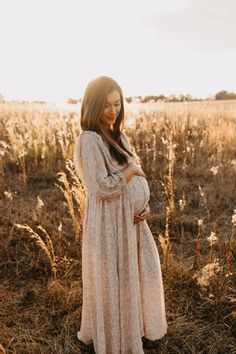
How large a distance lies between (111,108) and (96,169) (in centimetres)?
33

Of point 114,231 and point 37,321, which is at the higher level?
point 114,231

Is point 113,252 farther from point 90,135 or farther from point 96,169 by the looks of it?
point 90,135

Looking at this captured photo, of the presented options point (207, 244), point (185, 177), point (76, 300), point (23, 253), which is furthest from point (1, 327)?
point (185, 177)

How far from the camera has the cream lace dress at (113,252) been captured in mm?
1917

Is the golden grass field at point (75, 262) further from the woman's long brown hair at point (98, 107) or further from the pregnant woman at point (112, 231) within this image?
the woman's long brown hair at point (98, 107)

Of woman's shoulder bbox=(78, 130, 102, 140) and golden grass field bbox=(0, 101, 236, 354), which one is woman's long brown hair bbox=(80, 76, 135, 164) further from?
golden grass field bbox=(0, 101, 236, 354)

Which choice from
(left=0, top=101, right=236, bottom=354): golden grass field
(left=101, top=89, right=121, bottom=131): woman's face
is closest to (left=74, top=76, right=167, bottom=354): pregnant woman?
(left=101, top=89, right=121, bottom=131): woman's face

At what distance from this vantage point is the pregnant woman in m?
1.92

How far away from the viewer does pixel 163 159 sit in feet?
21.0

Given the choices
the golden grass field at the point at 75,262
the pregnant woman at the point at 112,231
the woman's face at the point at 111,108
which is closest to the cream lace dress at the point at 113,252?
the pregnant woman at the point at 112,231

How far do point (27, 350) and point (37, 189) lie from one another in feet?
9.67

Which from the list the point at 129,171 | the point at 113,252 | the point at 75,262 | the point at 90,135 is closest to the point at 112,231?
the point at 113,252

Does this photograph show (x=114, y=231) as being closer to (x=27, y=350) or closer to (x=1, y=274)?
(x=27, y=350)

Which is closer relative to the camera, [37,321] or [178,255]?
[37,321]
